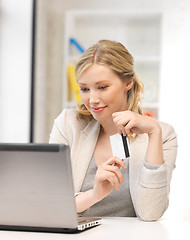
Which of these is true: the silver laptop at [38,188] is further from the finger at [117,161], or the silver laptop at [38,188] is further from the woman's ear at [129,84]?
the woman's ear at [129,84]

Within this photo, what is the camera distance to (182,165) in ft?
12.6

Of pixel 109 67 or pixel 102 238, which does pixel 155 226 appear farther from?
pixel 109 67

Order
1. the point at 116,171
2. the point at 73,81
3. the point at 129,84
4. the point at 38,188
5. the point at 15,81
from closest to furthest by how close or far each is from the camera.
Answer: the point at 38,188, the point at 116,171, the point at 129,84, the point at 15,81, the point at 73,81

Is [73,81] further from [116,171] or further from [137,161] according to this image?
[116,171]

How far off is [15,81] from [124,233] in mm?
2857

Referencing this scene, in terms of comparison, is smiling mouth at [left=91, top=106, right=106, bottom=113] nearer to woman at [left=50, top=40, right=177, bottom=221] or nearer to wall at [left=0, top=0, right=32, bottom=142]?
woman at [left=50, top=40, right=177, bottom=221]

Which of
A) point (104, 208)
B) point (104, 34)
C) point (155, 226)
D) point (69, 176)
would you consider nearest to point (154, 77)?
point (104, 34)

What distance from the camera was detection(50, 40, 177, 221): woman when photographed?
158cm

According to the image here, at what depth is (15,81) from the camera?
3.97 metres

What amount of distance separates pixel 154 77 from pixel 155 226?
9.28 ft

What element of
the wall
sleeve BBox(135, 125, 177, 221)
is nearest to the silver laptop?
sleeve BBox(135, 125, 177, 221)

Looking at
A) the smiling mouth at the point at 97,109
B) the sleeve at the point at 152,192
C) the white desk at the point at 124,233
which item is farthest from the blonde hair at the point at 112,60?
the white desk at the point at 124,233

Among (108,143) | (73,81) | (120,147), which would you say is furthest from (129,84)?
(73,81)

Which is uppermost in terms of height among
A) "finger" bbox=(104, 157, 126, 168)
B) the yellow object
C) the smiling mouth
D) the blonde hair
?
the yellow object
